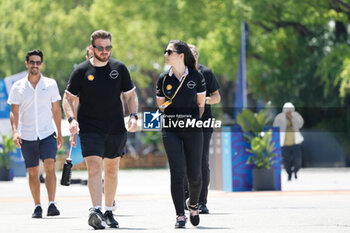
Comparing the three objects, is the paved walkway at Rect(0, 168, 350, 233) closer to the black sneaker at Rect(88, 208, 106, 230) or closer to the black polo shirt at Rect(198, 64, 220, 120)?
the black sneaker at Rect(88, 208, 106, 230)

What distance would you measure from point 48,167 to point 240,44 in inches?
987

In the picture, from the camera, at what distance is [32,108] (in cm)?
1125

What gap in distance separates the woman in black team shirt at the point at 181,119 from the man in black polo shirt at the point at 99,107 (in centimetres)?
37

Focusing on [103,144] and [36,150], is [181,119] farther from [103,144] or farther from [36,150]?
[36,150]

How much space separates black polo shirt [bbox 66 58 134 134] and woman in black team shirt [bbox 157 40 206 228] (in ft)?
1.53

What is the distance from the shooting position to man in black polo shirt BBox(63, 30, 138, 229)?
926 centimetres

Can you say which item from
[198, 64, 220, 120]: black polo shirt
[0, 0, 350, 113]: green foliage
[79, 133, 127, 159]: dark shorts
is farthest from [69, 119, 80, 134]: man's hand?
[0, 0, 350, 113]: green foliage

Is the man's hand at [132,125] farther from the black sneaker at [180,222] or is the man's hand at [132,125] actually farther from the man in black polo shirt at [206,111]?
the man in black polo shirt at [206,111]

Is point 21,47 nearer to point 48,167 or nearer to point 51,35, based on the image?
point 51,35

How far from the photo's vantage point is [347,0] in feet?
97.3

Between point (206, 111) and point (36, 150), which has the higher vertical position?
point (206, 111)

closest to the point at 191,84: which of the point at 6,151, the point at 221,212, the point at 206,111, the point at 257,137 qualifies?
the point at 206,111

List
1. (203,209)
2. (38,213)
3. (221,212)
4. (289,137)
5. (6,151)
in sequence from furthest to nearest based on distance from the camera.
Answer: (6,151) < (289,137) < (221,212) < (203,209) < (38,213)

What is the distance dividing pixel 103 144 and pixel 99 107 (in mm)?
378
